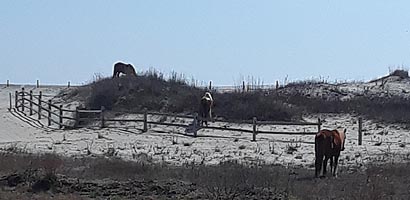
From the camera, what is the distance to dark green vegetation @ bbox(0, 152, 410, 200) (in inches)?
667

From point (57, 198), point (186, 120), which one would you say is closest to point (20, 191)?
point (57, 198)

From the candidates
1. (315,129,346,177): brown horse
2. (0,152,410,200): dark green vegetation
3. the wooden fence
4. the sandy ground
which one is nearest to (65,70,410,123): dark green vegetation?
→ the sandy ground

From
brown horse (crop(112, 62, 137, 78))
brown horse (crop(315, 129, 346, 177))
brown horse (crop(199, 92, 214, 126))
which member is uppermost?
brown horse (crop(112, 62, 137, 78))

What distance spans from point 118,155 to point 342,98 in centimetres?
2169

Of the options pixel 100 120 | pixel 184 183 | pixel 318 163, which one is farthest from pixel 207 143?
pixel 184 183

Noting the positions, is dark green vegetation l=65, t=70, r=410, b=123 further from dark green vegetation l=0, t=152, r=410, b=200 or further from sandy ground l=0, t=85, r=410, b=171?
dark green vegetation l=0, t=152, r=410, b=200

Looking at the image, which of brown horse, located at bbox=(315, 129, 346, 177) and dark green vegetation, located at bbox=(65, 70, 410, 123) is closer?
brown horse, located at bbox=(315, 129, 346, 177)

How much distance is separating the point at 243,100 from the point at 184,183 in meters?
25.3

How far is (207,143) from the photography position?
111 ft

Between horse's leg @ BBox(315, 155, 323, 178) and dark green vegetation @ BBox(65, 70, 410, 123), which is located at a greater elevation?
dark green vegetation @ BBox(65, 70, 410, 123)

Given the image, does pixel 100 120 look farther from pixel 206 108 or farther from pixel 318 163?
pixel 318 163

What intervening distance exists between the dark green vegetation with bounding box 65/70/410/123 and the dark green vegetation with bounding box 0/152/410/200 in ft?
59.2

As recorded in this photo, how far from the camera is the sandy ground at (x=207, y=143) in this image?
27.9 metres

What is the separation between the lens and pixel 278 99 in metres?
44.7
